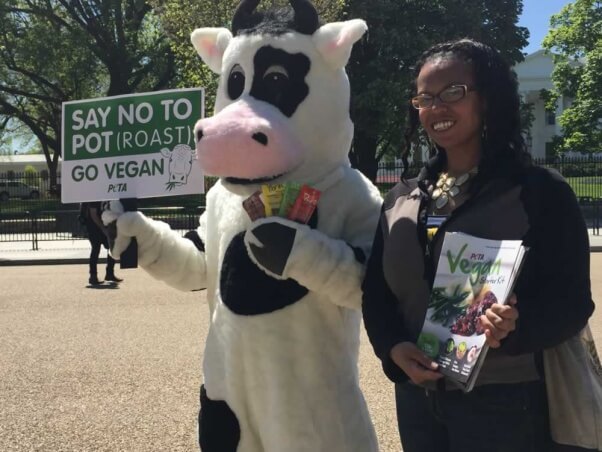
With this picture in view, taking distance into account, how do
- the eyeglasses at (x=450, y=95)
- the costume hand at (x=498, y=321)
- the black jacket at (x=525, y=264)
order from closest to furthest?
the costume hand at (x=498, y=321), the black jacket at (x=525, y=264), the eyeglasses at (x=450, y=95)

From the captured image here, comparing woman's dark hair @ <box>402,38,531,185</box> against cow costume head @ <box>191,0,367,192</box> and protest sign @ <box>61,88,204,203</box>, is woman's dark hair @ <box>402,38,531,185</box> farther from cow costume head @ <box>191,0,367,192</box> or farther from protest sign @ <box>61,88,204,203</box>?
protest sign @ <box>61,88,204,203</box>

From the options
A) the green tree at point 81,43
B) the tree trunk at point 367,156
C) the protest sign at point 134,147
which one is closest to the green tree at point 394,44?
the tree trunk at point 367,156

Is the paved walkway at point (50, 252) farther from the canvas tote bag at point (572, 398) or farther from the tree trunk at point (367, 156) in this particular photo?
the canvas tote bag at point (572, 398)

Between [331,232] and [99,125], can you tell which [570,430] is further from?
[99,125]

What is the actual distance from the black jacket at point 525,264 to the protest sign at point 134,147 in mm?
972

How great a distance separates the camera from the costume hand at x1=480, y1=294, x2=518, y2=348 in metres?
1.60

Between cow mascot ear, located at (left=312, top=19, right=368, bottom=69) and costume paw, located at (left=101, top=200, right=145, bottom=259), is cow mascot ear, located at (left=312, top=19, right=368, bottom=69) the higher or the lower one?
the higher one

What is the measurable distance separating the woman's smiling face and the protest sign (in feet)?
3.18

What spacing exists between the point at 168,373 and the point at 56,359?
1167 millimetres

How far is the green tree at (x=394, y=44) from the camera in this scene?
18141 millimetres

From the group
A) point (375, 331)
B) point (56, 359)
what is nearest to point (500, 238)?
point (375, 331)

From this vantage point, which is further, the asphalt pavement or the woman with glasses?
the asphalt pavement

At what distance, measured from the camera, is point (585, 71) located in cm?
2547

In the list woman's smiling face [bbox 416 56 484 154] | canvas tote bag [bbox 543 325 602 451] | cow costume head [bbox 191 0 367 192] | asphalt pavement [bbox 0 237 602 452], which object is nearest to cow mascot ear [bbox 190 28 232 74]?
cow costume head [bbox 191 0 367 192]
